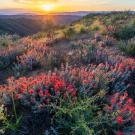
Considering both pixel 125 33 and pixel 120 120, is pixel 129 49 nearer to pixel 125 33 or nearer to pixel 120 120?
pixel 125 33

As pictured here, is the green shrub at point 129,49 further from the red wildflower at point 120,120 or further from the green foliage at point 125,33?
the red wildflower at point 120,120

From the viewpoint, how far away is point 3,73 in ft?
23.6

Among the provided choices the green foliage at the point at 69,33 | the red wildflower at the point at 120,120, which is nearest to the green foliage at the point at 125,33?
the green foliage at the point at 69,33

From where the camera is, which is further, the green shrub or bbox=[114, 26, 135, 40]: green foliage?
bbox=[114, 26, 135, 40]: green foliage

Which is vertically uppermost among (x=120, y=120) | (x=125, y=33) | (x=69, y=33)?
(x=120, y=120)

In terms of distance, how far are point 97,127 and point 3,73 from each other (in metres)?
3.57

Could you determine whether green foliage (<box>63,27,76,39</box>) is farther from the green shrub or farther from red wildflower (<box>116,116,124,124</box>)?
red wildflower (<box>116,116,124,124</box>)

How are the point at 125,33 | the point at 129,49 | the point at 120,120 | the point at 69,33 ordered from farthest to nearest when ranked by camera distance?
the point at 69,33, the point at 125,33, the point at 129,49, the point at 120,120

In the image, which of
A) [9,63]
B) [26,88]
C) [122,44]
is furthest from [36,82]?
[122,44]

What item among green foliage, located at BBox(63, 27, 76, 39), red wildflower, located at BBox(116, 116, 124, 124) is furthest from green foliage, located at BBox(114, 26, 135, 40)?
red wildflower, located at BBox(116, 116, 124, 124)

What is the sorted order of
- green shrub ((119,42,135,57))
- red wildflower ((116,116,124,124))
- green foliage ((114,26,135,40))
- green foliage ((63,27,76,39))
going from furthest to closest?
1. green foliage ((63,27,76,39))
2. green foliage ((114,26,135,40))
3. green shrub ((119,42,135,57))
4. red wildflower ((116,116,124,124))

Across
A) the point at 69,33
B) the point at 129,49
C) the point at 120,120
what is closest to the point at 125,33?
the point at 69,33

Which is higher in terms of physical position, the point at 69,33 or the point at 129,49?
the point at 129,49

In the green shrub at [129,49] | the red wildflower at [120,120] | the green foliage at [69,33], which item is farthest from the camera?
the green foliage at [69,33]
